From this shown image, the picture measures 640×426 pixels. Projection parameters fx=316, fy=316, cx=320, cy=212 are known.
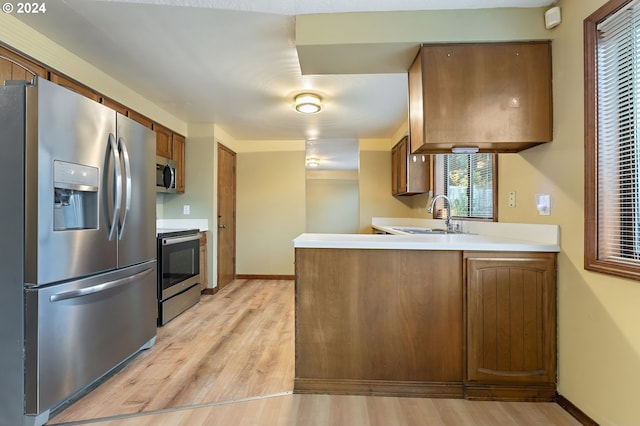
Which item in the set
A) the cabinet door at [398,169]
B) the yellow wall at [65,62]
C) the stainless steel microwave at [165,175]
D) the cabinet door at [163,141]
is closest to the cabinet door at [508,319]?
the cabinet door at [398,169]

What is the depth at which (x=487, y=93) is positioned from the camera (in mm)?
1843

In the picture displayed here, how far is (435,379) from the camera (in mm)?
1863

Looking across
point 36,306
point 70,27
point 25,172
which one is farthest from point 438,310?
point 70,27

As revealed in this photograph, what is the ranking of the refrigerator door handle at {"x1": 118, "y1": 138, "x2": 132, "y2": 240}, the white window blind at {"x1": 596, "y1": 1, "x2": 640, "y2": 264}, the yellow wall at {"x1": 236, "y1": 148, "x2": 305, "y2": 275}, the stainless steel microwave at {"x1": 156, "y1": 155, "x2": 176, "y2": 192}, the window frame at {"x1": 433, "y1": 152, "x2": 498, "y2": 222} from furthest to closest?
the yellow wall at {"x1": 236, "y1": 148, "x2": 305, "y2": 275} → the stainless steel microwave at {"x1": 156, "y1": 155, "x2": 176, "y2": 192} → the window frame at {"x1": 433, "y1": 152, "x2": 498, "y2": 222} → the refrigerator door handle at {"x1": 118, "y1": 138, "x2": 132, "y2": 240} → the white window blind at {"x1": 596, "y1": 1, "x2": 640, "y2": 264}

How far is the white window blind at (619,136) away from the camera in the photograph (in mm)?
1402

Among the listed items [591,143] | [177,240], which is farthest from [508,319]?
[177,240]

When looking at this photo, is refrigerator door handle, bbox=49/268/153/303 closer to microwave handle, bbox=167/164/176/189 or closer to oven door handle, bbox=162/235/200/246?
oven door handle, bbox=162/235/200/246

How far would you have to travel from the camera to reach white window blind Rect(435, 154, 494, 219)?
2660 mm

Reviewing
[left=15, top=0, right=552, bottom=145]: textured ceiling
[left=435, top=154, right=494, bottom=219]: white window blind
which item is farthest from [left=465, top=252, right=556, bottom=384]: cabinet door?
[left=15, top=0, right=552, bottom=145]: textured ceiling

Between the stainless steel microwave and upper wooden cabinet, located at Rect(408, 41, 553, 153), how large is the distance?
290cm

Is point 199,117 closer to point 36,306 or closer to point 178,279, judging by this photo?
point 178,279

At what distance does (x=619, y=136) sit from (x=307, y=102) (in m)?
2.43

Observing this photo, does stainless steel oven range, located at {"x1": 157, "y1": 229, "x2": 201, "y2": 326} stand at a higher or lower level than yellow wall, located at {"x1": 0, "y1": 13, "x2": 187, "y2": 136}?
lower

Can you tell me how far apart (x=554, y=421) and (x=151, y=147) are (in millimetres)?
3116
